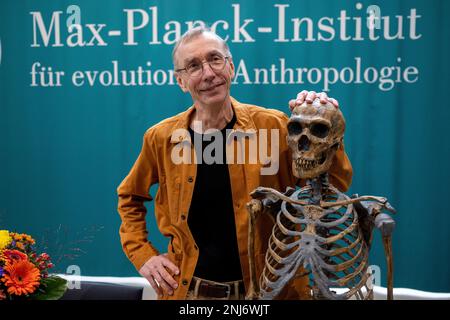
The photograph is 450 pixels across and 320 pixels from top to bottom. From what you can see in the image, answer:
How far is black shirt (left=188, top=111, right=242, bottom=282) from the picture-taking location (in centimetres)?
145

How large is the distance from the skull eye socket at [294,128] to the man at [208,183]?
0.16 metres

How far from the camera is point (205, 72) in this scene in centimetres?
138

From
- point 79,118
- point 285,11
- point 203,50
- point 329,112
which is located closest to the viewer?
point 329,112

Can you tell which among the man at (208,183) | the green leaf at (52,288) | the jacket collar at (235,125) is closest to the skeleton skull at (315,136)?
the man at (208,183)

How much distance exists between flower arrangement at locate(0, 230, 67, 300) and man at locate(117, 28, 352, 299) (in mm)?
343

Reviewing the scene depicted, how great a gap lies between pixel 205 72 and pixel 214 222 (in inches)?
17.4

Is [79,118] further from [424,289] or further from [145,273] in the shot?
[424,289]

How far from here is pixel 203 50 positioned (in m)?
1.39

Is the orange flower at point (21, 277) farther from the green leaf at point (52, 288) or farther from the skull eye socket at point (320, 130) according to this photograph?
the skull eye socket at point (320, 130)

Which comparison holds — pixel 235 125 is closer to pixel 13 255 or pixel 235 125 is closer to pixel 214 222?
pixel 214 222

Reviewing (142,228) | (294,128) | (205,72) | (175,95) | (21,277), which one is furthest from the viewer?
(175,95)

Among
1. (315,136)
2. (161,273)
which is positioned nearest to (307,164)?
(315,136)

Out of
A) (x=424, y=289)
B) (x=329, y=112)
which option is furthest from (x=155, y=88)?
(x=424, y=289)

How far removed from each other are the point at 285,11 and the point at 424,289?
5.08ft
